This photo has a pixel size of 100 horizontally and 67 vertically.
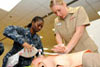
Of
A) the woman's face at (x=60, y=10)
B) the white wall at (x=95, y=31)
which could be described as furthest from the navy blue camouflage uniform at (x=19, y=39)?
the white wall at (x=95, y=31)

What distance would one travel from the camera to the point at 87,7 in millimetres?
4418

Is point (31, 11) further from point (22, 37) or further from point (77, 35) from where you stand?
point (77, 35)

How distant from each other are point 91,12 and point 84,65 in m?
4.55

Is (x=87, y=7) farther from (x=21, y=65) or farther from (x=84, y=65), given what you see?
(x=84, y=65)

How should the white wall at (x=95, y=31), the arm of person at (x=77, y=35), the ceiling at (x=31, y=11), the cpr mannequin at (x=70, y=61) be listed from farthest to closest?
the ceiling at (x=31, y=11) → the white wall at (x=95, y=31) → the arm of person at (x=77, y=35) → the cpr mannequin at (x=70, y=61)

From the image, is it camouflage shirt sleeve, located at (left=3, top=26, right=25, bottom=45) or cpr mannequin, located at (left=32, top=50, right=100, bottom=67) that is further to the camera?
camouflage shirt sleeve, located at (left=3, top=26, right=25, bottom=45)

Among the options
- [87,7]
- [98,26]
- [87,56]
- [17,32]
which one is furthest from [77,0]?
[87,56]

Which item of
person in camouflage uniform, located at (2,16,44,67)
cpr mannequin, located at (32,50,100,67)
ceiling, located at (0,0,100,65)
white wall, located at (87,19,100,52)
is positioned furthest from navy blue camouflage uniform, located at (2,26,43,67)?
ceiling, located at (0,0,100,65)

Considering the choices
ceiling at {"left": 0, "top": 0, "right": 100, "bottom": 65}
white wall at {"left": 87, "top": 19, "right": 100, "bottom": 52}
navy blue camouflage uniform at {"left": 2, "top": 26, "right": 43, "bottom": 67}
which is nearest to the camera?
navy blue camouflage uniform at {"left": 2, "top": 26, "right": 43, "bottom": 67}

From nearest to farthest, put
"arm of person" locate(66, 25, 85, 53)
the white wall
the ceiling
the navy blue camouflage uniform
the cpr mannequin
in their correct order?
the cpr mannequin < "arm of person" locate(66, 25, 85, 53) < the navy blue camouflage uniform < the white wall < the ceiling

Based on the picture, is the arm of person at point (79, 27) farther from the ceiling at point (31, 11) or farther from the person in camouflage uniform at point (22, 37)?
the ceiling at point (31, 11)

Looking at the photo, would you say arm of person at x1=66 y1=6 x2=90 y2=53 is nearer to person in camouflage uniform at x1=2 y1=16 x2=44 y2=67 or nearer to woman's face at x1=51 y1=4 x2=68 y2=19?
woman's face at x1=51 y1=4 x2=68 y2=19

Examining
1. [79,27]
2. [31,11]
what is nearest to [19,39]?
[79,27]

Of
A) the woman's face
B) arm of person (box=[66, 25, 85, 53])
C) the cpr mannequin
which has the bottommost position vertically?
the cpr mannequin
